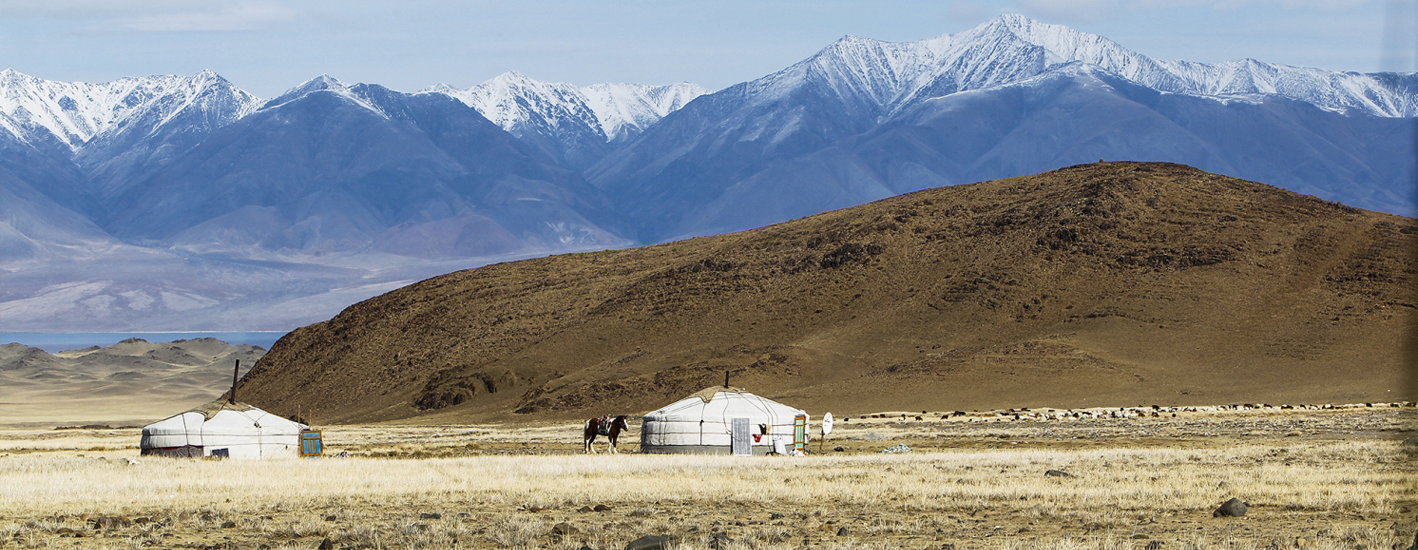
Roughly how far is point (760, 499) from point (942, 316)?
75.8m

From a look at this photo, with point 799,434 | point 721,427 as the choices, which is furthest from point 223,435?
point 799,434

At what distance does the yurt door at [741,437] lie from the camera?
46250 millimetres

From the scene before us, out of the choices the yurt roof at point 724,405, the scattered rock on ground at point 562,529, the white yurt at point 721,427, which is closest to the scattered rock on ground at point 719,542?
the scattered rock on ground at point 562,529

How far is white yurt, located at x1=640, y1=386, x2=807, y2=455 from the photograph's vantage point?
46438 millimetres

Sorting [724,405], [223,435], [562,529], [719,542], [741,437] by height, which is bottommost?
[719,542]

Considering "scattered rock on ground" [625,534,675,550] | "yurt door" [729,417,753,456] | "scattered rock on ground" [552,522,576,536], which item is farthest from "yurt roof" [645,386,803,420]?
"scattered rock on ground" [625,534,675,550]

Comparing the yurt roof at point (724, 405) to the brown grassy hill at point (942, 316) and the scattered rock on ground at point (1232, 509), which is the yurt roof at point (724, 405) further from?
the brown grassy hill at point (942, 316)

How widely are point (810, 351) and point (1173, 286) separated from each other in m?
23.6

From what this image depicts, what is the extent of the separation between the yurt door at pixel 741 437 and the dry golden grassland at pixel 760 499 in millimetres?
2363

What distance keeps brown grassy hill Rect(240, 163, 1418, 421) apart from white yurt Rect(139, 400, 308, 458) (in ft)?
135

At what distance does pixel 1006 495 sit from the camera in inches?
1089

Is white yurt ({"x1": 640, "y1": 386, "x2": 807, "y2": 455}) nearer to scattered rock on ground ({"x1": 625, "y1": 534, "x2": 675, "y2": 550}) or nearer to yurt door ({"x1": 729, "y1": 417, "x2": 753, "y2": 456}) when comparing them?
yurt door ({"x1": 729, "y1": 417, "x2": 753, "y2": 456})

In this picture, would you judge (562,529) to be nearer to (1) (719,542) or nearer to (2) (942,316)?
(1) (719,542)

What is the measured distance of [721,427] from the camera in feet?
153
